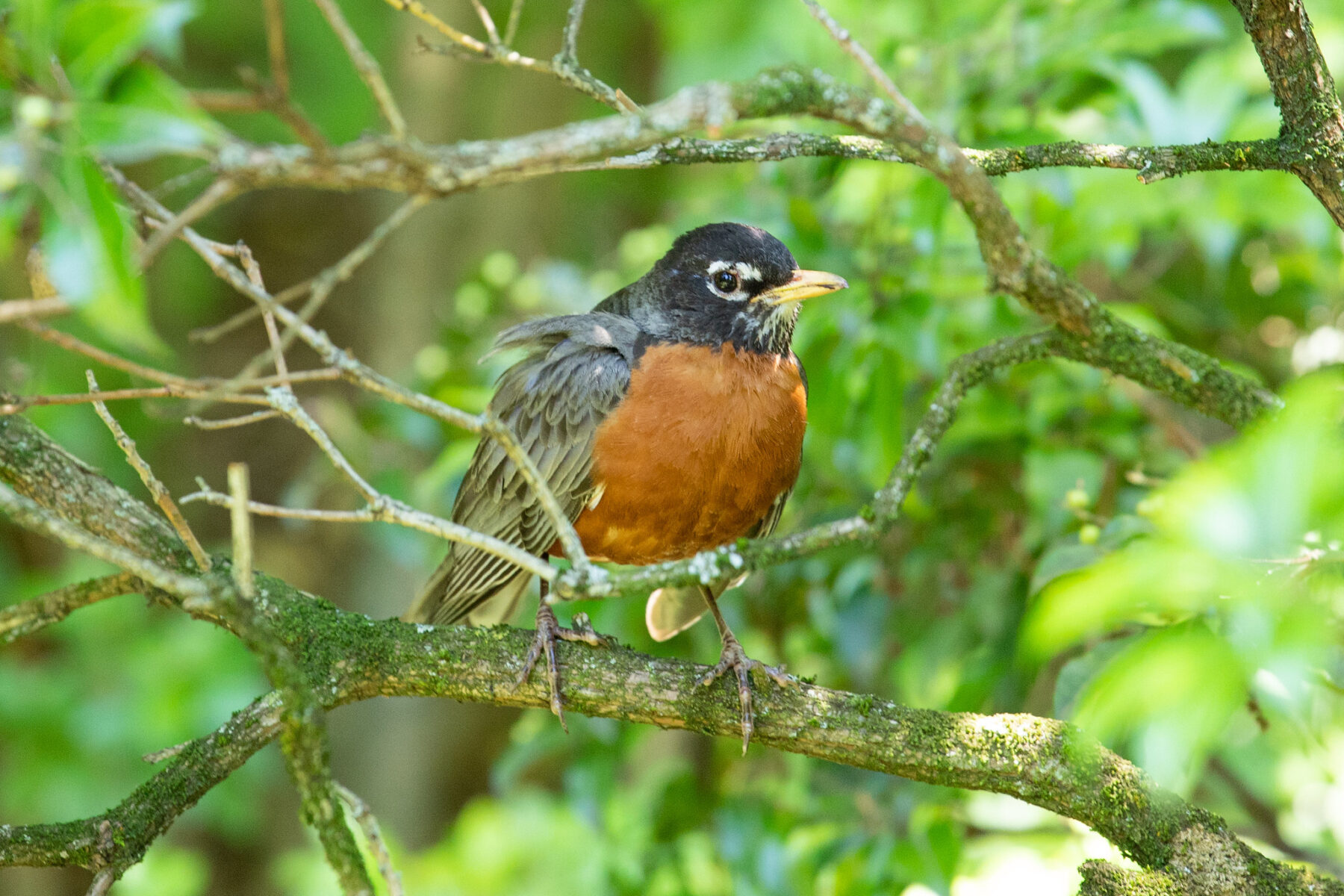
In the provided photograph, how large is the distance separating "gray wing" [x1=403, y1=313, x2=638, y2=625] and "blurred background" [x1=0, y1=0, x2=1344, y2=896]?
389 mm

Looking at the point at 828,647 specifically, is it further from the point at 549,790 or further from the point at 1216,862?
the point at 549,790

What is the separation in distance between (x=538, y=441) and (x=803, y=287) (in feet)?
3.07

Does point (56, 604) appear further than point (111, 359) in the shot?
Yes

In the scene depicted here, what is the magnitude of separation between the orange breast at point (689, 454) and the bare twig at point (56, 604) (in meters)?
1.30

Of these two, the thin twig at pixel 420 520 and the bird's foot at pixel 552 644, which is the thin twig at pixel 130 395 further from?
the bird's foot at pixel 552 644

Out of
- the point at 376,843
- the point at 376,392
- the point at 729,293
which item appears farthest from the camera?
the point at 729,293

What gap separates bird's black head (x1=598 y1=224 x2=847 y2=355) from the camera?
3447 millimetres

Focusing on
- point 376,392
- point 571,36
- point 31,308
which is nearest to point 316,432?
point 376,392

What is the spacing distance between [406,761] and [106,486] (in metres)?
4.09

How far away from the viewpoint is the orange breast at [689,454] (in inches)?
125

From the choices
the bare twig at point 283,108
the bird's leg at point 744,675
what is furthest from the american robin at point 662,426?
the bare twig at point 283,108

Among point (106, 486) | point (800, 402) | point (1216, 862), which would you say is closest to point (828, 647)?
point (800, 402)

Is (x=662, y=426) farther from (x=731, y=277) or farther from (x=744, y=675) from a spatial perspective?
(x=744, y=675)

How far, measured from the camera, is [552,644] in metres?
2.59
